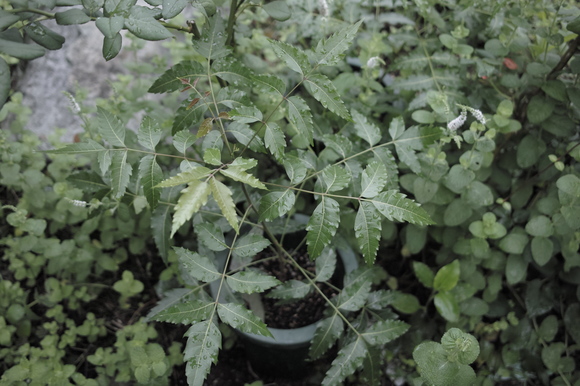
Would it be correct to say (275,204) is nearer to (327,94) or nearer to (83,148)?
(327,94)

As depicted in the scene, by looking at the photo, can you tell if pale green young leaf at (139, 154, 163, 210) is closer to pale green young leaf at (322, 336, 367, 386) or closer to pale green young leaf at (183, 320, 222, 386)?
pale green young leaf at (183, 320, 222, 386)

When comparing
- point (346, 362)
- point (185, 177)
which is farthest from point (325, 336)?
point (185, 177)

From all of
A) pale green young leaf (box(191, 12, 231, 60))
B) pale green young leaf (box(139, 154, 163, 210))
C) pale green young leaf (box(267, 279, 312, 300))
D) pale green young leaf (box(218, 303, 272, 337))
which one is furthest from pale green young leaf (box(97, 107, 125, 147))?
pale green young leaf (box(267, 279, 312, 300))

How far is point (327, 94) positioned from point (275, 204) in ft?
1.16

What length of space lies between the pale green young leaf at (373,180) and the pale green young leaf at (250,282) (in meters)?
0.38

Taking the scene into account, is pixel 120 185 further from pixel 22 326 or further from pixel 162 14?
pixel 22 326

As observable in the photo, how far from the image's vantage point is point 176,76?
1321mm

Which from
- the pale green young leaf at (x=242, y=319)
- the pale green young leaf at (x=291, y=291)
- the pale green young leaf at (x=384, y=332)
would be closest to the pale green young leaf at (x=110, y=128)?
the pale green young leaf at (x=242, y=319)

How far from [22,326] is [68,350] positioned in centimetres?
25

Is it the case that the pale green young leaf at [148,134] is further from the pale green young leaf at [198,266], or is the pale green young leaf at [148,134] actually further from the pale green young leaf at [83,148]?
the pale green young leaf at [198,266]

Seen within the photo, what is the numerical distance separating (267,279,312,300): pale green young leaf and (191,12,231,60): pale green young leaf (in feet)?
2.72

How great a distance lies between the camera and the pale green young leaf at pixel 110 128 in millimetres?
1365

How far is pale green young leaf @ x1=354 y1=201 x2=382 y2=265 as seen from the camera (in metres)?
1.27

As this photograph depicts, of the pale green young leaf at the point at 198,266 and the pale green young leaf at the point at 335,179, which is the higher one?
the pale green young leaf at the point at 335,179
